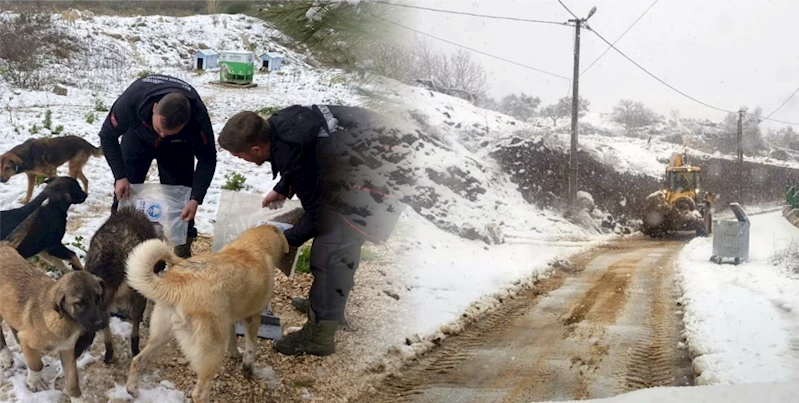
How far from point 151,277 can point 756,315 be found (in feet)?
5.58

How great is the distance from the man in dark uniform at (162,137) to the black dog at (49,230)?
18 cm

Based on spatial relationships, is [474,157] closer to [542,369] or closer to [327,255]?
[542,369]

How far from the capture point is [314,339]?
2.43 metres

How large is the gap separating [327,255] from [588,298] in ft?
3.10

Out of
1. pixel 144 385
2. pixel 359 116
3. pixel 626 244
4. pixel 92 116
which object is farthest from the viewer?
pixel 92 116

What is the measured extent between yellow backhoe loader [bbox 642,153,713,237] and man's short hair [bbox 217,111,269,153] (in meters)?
1.21

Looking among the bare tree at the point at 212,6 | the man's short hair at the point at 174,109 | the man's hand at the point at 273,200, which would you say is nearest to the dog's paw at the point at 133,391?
the man's hand at the point at 273,200

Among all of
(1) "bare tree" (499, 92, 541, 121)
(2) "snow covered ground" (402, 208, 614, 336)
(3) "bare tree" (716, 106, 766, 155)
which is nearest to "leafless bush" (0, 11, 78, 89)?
(2) "snow covered ground" (402, 208, 614, 336)

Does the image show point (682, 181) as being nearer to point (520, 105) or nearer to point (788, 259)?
point (788, 259)

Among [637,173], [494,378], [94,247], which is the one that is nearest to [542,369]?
[494,378]

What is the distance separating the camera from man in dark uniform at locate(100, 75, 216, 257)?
2.40 meters

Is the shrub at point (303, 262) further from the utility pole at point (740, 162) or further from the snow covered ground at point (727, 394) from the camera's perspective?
the utility pole at point (740, 162)

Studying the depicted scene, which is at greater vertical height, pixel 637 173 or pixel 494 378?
pixel 637 173

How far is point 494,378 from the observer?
6.10 feet
